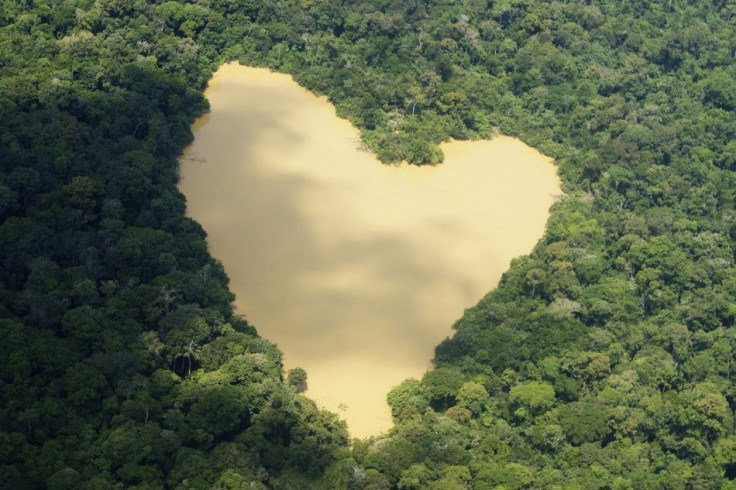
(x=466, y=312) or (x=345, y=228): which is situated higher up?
(x=345, y=228)

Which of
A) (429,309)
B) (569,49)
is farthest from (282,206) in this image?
(569,49)

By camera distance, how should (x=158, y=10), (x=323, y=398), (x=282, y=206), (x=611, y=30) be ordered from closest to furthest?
(x=323, y=398) → (x=282, y=206) → (x=158, y=10) → (x=611, y=30)

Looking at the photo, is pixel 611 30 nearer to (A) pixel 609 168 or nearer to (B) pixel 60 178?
(A) pixel 609 168

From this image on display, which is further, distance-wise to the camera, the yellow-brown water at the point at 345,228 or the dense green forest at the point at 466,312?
the yellow-brown water at the point at 345,228

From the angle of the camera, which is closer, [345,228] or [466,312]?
[466,312]
